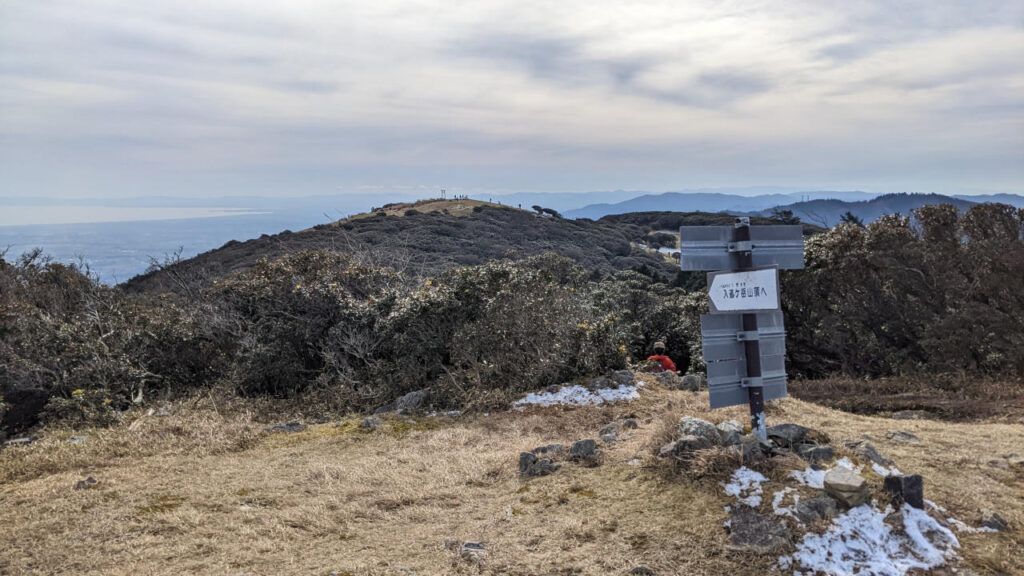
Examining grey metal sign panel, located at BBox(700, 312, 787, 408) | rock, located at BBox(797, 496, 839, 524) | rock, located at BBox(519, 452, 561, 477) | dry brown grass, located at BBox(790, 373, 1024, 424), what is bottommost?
dry brown grass, located at BBox(790, 373, 1024, 424)

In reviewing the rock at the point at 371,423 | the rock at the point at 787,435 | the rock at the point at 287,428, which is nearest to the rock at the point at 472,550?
the rock at the point at 787,435

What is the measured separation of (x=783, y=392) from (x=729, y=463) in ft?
3.24

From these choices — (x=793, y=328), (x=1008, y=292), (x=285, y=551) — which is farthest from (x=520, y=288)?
(x=1008, y=292)

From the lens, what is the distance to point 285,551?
180 inches

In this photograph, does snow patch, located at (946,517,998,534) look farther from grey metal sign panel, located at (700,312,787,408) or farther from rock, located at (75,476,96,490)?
rock, located at (75,476,96,490)

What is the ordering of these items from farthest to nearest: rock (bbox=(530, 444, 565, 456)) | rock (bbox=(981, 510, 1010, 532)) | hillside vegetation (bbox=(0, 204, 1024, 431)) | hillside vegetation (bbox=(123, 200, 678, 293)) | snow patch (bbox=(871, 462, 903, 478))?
hillside vegetation (bbox=(123, 200, 678, 293)), hillside vegetation (bbox=(0, 204, 1024, 431)), rock (bbox=(530, 444, 565, 456)), snow patch (bbox=(871, 462, 903, 478)), rock (bbox=(981, 510, 1010, 532))

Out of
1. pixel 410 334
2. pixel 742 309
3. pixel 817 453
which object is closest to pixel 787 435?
pixel 817 453

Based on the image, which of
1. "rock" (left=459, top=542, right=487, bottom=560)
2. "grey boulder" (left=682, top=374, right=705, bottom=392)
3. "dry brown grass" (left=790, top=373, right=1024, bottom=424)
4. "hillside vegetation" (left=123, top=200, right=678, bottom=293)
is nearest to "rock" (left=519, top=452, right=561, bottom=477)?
"rock" (left=459, top=542, right=487, bottom=560)

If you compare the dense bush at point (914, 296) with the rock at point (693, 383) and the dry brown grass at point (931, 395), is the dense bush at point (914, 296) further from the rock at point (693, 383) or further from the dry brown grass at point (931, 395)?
the rock at point (693, 383)

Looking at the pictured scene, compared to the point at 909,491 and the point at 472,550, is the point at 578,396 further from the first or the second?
the point at 909,491

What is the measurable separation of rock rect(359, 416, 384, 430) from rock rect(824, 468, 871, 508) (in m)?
6.34

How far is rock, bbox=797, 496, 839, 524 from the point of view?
13.3 ft

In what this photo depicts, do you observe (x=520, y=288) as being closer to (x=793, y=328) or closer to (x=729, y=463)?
(x=729, y=463)

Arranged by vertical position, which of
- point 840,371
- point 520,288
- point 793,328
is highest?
point 520,288
